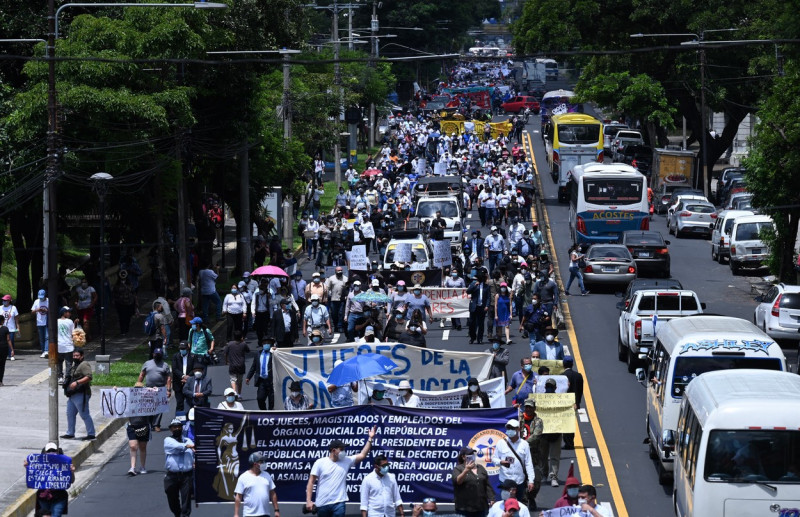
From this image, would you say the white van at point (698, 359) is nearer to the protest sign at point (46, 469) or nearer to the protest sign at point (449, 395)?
the protest sign at point (449, 395)

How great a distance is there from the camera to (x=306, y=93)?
56.7 m

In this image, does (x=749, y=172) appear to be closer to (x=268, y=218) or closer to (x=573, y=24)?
(x=268, y=218)

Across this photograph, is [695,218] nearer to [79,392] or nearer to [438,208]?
[438,208]

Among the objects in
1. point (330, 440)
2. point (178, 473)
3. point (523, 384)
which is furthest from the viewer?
point (523, 384)

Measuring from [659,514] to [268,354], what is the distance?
7.15m

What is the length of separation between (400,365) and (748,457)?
8325 mm


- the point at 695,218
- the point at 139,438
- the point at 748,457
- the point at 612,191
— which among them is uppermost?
the point at 612,191

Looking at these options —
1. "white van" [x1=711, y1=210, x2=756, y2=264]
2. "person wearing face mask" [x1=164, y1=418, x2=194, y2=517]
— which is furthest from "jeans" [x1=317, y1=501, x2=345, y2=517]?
"white van" [x1=711, y1=210, x2=756, y2=264]

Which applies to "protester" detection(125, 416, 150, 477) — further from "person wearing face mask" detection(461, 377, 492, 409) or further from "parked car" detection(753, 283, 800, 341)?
"parked car" detection(753, 283, 800, 341)

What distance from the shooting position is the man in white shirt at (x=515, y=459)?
16.7 m

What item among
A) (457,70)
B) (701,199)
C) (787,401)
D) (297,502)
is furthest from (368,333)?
(457,70)

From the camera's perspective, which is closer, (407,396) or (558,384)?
(407,396)

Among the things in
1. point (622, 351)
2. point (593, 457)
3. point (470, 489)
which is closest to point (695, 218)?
point (622, 351)

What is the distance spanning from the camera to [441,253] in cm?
3788
